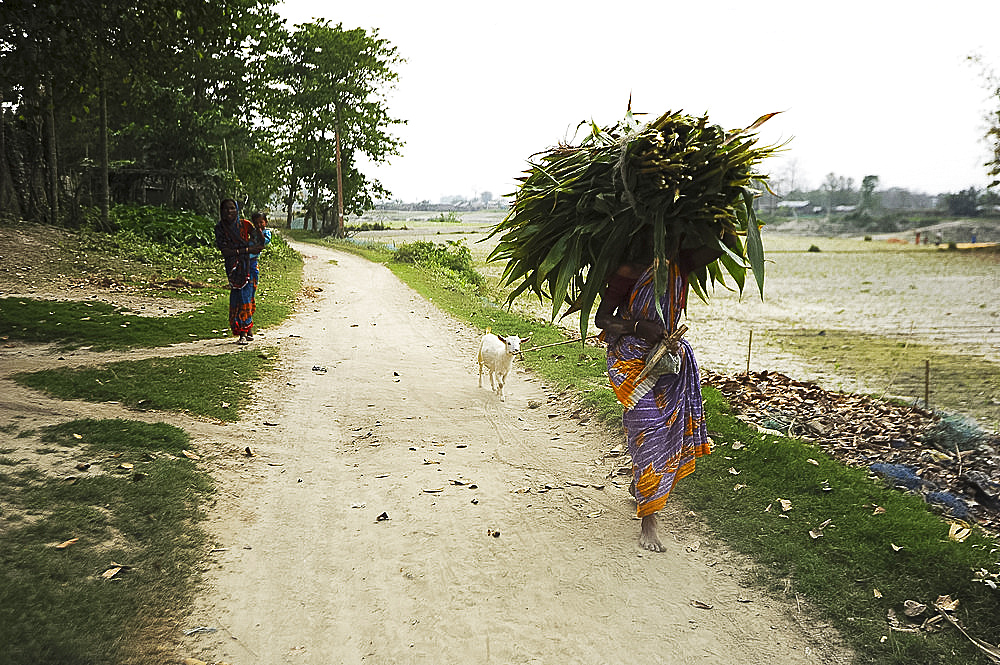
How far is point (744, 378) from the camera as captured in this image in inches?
316

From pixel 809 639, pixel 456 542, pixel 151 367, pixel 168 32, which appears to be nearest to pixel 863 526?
pixel 809 639

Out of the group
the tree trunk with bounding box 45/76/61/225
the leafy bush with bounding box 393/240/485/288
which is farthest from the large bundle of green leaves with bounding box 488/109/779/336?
the leafy bush with bounding box 393/240/485/288

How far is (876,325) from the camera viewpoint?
1175 centimetres

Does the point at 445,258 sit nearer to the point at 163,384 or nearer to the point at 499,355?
the point at 499,355

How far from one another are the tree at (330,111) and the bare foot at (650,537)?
91.3 feet

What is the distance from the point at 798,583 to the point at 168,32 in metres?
9.50

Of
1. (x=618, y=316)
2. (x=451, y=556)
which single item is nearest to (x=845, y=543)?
(x=618, y=316)

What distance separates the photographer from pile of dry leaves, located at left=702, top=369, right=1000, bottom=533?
185 inches

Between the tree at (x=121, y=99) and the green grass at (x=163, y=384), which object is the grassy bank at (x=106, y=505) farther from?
the tree at (x=121, y=99)

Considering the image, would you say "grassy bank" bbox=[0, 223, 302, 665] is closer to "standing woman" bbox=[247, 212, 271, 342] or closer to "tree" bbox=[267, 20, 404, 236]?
"standing woman" bbox=[247, 212, 271, 342]

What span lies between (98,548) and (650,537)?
11.3ft

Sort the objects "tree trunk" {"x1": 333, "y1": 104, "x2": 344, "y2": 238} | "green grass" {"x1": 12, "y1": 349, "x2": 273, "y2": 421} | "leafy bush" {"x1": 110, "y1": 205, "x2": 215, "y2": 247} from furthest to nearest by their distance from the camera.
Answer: "tree trunk" {"x1": 333, "y1": 104, "x2": 344, "y2": 238} → "leafy bush" {"x1": 110, "y1": 205, "x2": 215, "y2": 247} → "green grass" {"x1": 12, "y1": 349, "x2": 273, "y2": 421}

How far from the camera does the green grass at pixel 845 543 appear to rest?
10.8 feet

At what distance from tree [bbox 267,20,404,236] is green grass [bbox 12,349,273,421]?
22.8 m
